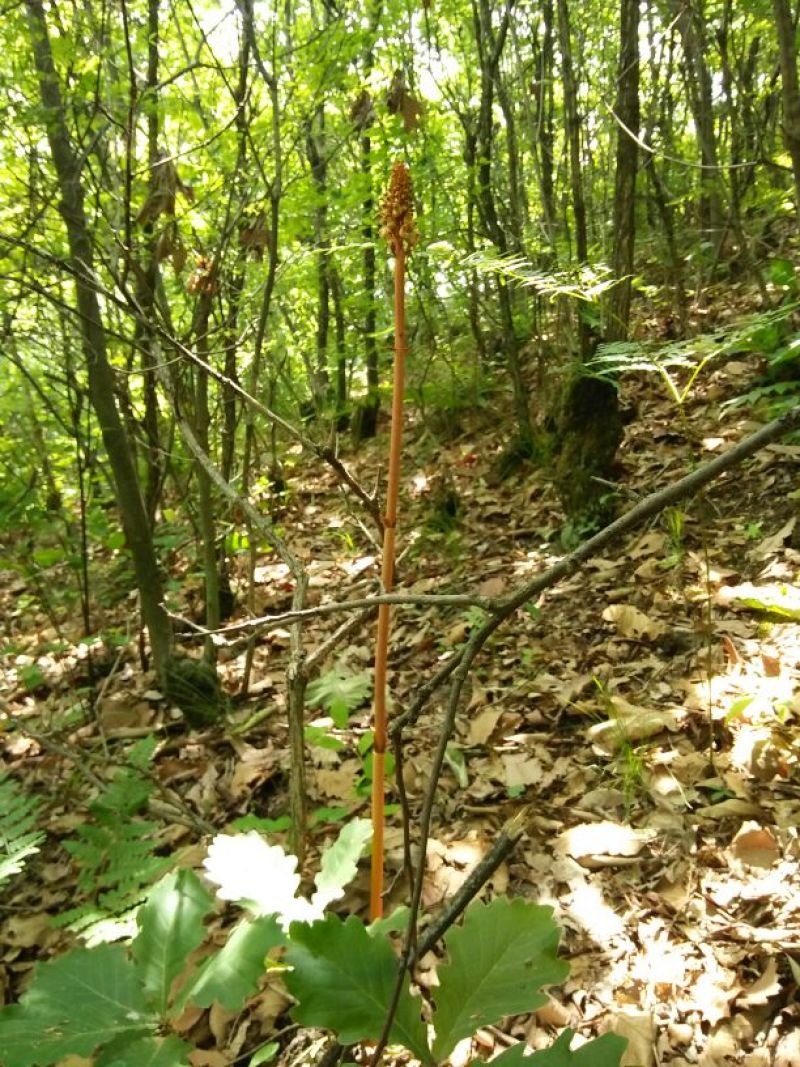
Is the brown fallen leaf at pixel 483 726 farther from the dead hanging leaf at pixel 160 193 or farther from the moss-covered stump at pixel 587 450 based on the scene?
the dead hanging leaf at pixel 160 193

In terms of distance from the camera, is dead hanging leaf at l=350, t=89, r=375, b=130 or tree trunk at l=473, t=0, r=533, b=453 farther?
tree trunk at l=473, t=0, r=533, b=453

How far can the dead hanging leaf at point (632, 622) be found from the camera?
9.98ft

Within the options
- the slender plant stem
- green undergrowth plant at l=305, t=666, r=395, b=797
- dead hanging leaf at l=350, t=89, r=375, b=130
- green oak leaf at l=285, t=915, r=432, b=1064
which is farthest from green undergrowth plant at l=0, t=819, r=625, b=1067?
dead hanging leaf at l=350, t=89, r=375, b=130

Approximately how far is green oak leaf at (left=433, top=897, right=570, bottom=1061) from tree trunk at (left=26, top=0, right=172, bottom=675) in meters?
2.41

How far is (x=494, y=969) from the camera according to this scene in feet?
3.56

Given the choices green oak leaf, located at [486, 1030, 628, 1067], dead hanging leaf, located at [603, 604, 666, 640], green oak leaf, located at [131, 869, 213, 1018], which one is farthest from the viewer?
dead hanging leaf, located at [603, 604, 666, 640]

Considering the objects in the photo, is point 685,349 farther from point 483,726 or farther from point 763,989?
point 763,989

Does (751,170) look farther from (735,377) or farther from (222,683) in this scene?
(222,683)

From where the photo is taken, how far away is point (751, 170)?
18.8ft

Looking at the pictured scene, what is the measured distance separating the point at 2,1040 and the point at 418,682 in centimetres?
233

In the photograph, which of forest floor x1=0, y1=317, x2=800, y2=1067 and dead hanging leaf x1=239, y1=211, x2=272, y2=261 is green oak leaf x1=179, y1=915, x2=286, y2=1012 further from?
dead hanging leaf x1=239, y1=211, x2=272, y2=261

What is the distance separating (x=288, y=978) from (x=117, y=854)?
1287 millimetres

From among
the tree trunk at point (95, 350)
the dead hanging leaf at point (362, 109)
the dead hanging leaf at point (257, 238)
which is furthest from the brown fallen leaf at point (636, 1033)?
the dead hanging leaf at point (362, 109)

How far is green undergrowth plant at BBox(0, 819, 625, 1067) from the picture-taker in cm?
104
